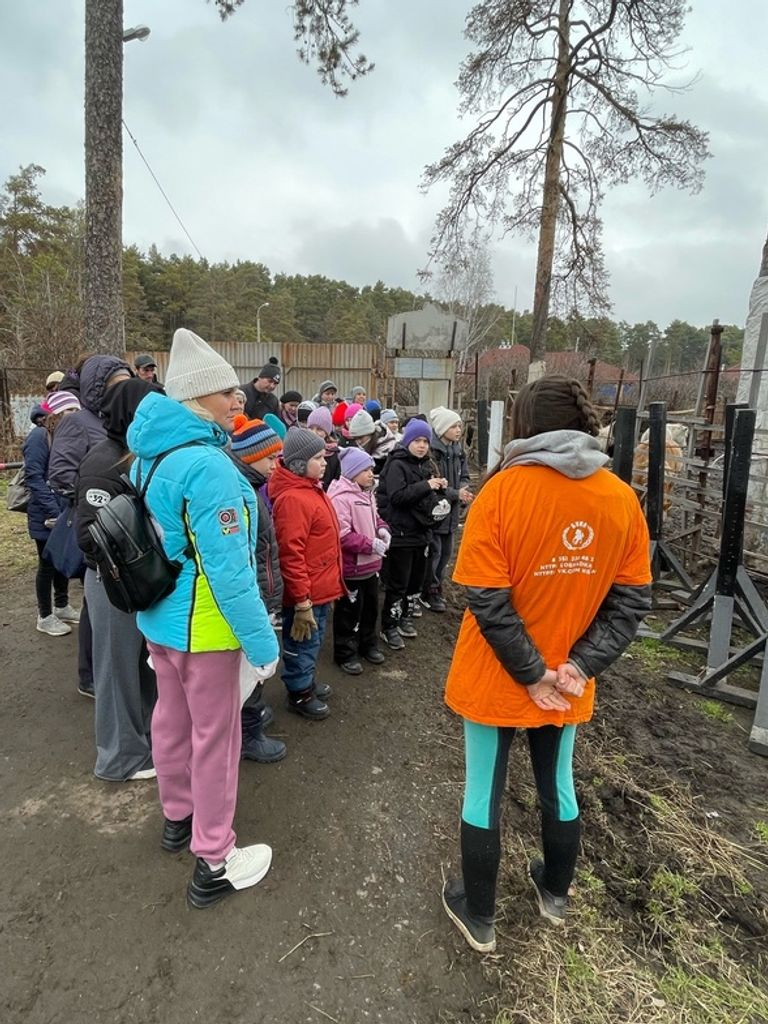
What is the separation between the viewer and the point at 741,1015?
69.0 inches

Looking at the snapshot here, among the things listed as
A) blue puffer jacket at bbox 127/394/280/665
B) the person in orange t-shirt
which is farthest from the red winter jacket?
the person in orange t-shirt

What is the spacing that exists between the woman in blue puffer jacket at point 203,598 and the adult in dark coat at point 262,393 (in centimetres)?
381

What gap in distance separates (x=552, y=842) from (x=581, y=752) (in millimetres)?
1243

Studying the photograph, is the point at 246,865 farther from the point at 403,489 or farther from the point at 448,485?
the point at 448,485

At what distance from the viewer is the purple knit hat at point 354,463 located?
3627mm

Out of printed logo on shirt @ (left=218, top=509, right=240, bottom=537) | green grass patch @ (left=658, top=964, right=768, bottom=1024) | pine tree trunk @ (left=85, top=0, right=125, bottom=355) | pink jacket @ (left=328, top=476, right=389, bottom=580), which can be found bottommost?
green grass patch @ (left=658, top=964, right=768, bottom=1024)

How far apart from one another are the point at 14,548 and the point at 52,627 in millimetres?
2743

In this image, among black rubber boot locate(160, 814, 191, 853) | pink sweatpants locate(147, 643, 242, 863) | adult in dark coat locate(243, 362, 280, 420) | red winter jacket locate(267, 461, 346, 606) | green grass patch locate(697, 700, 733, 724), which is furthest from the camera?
adult in dark coat locate(243, 362, 280, 420)

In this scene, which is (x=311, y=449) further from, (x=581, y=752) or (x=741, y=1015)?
(x=741, y=1015)

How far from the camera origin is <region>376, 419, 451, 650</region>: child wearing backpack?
409cm

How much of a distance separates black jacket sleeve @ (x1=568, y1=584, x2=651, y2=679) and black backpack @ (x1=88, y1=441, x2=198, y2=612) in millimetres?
1321

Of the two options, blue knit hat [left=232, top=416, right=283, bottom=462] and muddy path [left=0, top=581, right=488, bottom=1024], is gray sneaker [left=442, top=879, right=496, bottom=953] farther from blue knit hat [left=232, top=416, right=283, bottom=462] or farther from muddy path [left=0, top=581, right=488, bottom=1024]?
blue knit hat [left=232, top=416, right=283, bottom=462]

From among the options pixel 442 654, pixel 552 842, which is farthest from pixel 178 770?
pixel 442 654

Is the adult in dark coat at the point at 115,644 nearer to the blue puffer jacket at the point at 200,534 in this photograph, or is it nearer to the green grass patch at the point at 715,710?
the blue puffer jacket at the point at 200,534
